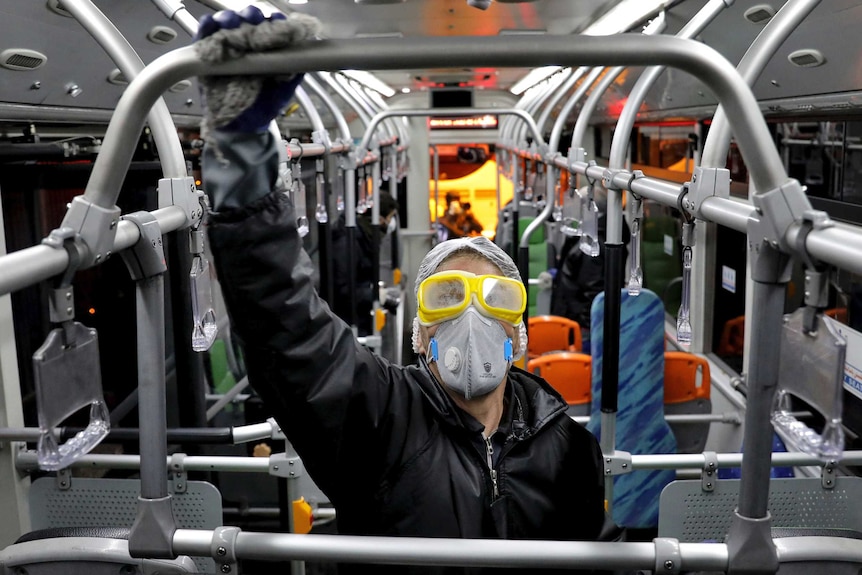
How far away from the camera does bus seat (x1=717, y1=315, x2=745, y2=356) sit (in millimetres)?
5816

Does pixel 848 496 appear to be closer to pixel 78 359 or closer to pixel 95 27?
pixel 78 359

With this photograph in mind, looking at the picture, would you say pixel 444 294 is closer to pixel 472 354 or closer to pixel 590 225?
pixel 472 354

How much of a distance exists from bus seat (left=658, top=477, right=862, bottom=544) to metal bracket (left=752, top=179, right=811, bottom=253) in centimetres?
137

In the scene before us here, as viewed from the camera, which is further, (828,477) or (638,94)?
(638,94)

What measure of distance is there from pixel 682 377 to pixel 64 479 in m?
3.56

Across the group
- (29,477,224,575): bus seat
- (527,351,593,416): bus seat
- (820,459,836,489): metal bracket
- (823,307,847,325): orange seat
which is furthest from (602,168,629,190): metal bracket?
(527,351,593,416): bus seat

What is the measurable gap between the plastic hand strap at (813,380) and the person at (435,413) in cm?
73

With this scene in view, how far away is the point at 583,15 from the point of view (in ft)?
13.8

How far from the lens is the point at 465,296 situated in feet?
5.97

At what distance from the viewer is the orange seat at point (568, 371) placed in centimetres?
462

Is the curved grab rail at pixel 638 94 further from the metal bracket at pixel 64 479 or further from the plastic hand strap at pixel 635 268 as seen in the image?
the metal bracket at pixel 64 479

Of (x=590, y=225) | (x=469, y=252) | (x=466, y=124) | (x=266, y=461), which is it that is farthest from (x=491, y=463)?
(x=466, y=124)

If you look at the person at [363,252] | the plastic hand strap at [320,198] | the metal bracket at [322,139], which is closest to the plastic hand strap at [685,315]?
the metal bracket at [322,139]

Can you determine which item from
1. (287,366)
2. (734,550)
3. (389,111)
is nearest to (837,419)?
(734,550)
